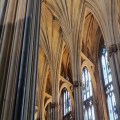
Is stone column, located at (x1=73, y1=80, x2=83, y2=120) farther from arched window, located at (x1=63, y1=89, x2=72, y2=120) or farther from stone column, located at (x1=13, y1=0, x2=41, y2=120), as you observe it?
stone column, located at (x1=13, y1=0, x2=41, y2=120)

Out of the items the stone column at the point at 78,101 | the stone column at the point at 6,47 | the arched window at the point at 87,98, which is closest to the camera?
the stone column at the point at 6,47

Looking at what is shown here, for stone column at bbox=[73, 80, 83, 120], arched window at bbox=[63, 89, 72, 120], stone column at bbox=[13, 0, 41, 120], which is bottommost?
stone column at bbox=[13, 0, 41, 120]

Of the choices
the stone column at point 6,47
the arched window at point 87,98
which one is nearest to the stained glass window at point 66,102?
the arched window at point 87,98

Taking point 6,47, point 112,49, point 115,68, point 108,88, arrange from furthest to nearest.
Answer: point 108,88 → point 112,49 → point 115,68 → point 6,47

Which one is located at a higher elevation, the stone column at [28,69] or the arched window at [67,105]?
the arched window at [67,105]

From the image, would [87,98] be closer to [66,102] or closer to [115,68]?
[66,102]

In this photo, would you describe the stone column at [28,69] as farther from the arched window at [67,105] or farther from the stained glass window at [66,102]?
the stained glass window at [66,102]

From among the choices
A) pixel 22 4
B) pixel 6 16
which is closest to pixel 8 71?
pixel 6 16

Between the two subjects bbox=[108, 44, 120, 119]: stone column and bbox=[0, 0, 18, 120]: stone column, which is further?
bbox=[108, 44, 120, 119]: stone column

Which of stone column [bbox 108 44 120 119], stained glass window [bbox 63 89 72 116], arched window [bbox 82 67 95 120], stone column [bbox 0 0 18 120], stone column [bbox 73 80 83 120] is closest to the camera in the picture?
stone column [bbox 0 0 18 120]

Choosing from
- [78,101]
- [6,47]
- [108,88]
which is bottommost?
[6,47]

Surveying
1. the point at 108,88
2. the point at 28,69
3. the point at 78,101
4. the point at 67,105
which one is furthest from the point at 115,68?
the point at 67,105

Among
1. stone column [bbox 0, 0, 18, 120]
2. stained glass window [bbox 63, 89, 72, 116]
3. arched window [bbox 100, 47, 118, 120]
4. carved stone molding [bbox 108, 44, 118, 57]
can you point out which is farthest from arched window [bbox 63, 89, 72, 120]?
stone column [bbox 0, 0, 18, 120]

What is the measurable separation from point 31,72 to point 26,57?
0.35 m
